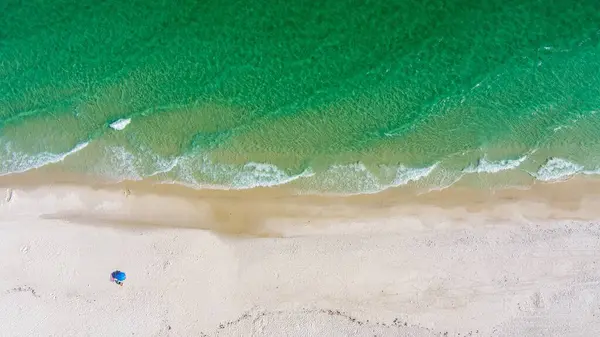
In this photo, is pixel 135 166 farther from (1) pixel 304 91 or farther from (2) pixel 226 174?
(1) pixel 304 91

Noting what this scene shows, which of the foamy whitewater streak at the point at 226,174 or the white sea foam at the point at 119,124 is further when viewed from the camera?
the white sea foam at the point at 119,124

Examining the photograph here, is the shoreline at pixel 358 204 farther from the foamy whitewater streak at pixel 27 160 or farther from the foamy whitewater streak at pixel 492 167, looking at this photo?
the foamy whitewater streak at pixel 27 160

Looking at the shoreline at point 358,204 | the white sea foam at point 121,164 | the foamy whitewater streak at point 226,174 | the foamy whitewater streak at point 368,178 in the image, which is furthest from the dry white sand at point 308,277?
the white sea foam at point 121,164

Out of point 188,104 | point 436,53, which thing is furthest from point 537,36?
point 188,104

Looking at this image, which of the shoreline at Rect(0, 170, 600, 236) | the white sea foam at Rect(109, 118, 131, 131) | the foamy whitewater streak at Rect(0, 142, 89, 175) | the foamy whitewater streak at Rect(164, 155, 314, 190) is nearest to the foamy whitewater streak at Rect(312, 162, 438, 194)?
the shoreline at Rect(0, 170, 600, 236)

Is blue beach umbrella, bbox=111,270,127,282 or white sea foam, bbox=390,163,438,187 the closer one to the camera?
blue beach umbrella, bbox=111,270,127,282

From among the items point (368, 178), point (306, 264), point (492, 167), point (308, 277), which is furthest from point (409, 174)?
point (308, 277)

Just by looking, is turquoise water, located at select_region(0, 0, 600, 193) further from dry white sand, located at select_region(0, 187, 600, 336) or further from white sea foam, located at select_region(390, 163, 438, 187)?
dry white sand, located at select_region(0, 187, 600, 336)
